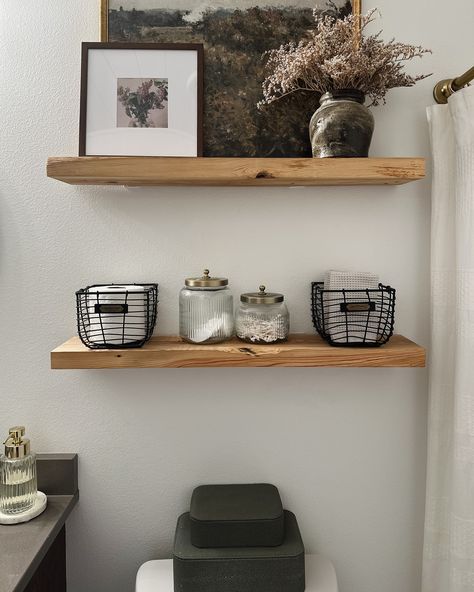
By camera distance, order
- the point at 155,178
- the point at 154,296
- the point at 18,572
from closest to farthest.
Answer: the point at 18,572 → the point at 155,178 → the point at 154,296

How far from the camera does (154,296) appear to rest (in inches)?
45.8

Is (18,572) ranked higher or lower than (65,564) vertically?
higher

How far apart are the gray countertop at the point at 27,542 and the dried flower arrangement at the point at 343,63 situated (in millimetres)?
977

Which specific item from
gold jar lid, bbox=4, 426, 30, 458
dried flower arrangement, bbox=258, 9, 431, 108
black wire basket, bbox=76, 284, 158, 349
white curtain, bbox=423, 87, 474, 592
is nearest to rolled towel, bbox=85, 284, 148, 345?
black wire basket, bbox=76, 284, 158, 349

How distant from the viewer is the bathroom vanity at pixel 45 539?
94 cm

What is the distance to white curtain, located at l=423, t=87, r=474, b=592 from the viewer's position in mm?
1087

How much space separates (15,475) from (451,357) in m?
0.96

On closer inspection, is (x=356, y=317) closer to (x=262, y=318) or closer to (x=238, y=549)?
(x=262, y=318)

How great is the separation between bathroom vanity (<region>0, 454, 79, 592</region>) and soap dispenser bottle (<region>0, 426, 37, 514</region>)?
0.04 meters

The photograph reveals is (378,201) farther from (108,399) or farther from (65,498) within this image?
(65,498)

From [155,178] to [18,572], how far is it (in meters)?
0.75

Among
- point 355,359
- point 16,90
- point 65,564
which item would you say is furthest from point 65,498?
point 16,90

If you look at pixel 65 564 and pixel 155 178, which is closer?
pixel 155 178

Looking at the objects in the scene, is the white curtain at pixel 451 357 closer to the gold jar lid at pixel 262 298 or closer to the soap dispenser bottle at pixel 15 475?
the gold jar lid at pixel 262 298
